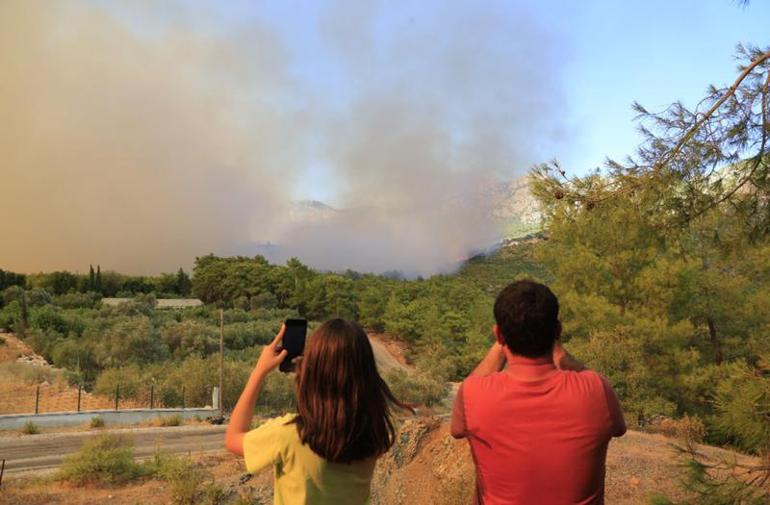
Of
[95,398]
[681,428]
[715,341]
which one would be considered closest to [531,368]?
[681,428]

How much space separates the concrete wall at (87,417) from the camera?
17.8m

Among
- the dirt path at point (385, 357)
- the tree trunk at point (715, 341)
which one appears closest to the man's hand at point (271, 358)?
the tree trunk at point (715, 341)

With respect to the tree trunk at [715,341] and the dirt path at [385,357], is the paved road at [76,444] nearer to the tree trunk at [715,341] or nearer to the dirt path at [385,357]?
the tree trunk at [715,341]

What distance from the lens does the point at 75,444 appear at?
15492 millimetres

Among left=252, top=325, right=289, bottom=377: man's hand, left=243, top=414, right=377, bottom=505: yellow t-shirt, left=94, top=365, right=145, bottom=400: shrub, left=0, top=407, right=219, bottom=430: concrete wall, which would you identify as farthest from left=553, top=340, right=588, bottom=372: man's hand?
left=94, top=365, right=145, bottom=400: shrub

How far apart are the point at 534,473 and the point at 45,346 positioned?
124ft

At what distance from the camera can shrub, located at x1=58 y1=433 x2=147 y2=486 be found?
911 cm

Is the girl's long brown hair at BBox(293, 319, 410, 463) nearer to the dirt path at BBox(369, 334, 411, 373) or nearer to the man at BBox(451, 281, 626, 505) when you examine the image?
the man at BBox(451, 281, 626, 505)

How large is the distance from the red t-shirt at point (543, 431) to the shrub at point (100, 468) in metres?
9.41

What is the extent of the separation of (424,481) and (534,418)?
16.6 ft

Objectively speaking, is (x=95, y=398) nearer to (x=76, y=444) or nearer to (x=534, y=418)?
(x=76, y=444)

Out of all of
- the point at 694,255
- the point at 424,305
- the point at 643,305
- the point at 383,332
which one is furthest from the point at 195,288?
the point at 694,255

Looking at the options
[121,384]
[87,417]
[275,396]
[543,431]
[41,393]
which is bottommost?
[87,417]

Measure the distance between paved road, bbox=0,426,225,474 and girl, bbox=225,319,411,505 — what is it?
12.1 m
